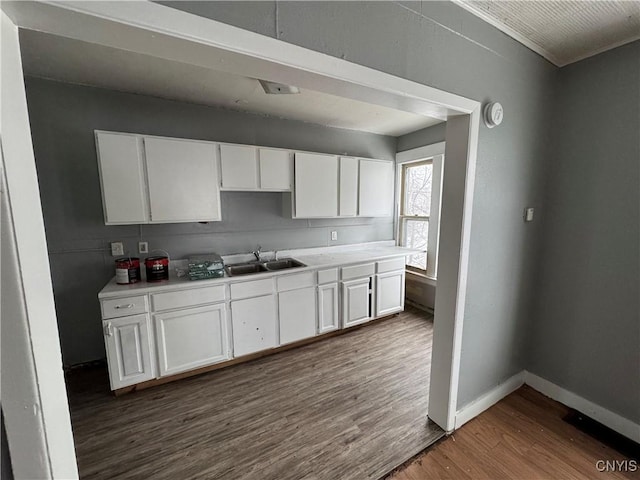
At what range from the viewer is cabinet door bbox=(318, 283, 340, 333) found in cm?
275

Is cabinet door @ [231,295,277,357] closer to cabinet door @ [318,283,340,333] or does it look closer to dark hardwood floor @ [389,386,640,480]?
cabinet door @ [318,283,340,333]

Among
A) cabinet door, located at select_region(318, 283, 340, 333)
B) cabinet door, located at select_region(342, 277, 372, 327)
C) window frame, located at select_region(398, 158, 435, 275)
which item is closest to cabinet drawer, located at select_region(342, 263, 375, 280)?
cabinet door, located at select_region(342, 277, 372, 327)

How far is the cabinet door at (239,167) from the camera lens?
243cm

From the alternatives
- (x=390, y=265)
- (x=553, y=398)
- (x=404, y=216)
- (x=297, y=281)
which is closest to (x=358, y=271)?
(x=390, y=265)

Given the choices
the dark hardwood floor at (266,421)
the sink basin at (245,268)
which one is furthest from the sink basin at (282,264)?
the dark hardwood floor at (266,421)

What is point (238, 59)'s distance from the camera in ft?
2.83

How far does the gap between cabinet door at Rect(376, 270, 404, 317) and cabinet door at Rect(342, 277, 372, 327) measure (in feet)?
0.46

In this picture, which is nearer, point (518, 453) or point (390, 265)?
point (518, 453)

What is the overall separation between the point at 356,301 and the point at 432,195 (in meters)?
1.63

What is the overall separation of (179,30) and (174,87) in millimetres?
1768

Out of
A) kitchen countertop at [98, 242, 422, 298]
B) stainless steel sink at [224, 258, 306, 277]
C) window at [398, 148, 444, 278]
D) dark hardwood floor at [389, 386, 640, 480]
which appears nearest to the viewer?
dark hardwood floor at [389, 386, 640, 480]

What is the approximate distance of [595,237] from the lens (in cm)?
175

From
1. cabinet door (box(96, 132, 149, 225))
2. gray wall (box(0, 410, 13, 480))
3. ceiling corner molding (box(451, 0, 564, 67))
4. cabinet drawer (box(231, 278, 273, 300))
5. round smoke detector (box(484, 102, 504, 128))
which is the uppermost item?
ceiling corner molding (box(451, 0, 564, 67))

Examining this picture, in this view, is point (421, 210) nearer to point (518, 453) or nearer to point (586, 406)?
point (586, 406)
